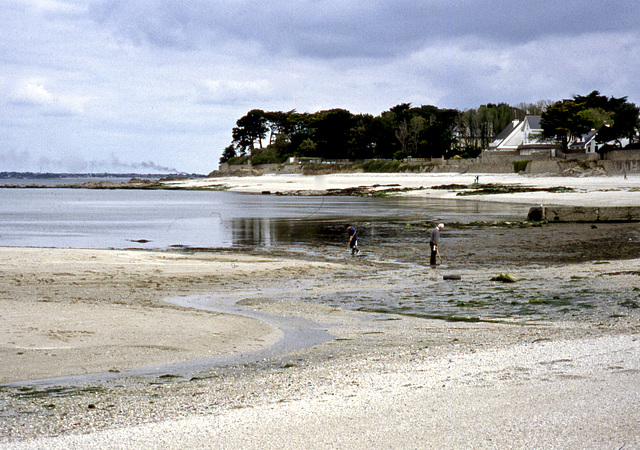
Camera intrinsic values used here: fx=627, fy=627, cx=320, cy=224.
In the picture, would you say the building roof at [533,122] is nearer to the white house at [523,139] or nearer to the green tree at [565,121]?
the white house at [523,139]

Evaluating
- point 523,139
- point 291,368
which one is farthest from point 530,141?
point 291,368

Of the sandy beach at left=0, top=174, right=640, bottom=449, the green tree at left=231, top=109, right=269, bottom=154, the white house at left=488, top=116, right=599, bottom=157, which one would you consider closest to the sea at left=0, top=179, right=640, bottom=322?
the sandy beach at left=0, top=174, right=640, bottom=449

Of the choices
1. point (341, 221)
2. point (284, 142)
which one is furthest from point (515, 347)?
point (284, 142)

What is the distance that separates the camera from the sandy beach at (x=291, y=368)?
5.65 meters

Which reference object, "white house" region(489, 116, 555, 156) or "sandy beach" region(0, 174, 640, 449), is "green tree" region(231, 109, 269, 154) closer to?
"white house" region(489, 116, 555, 156)

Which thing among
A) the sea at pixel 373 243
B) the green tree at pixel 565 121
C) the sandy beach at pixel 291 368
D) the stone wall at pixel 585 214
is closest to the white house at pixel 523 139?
the green tree at pixel 565 121

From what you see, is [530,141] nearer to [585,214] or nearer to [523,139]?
[523,139]

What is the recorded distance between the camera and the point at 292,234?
3069 cm

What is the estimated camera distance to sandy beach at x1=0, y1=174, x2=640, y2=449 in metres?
5.65

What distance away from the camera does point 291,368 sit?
7957mm

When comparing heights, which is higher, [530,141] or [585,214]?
[530,141]

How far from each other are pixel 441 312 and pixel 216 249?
1398cm

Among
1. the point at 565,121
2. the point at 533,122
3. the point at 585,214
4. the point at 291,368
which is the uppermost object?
the point at 533,122

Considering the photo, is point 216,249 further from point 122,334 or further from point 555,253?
point 122,334
